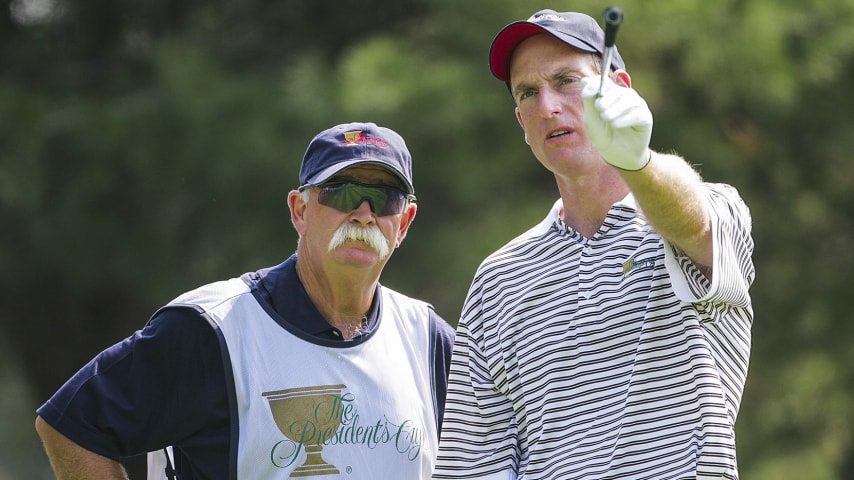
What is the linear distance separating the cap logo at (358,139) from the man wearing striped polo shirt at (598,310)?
509 mm

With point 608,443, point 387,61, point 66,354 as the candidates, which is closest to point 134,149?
point 387,61

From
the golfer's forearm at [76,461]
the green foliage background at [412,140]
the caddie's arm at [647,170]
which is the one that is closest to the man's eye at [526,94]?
the caddie's arm at [647,170]

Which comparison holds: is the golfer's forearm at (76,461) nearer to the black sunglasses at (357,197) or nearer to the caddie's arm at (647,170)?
the black sunglasses at (357,197)

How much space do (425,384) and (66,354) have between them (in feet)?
22.5

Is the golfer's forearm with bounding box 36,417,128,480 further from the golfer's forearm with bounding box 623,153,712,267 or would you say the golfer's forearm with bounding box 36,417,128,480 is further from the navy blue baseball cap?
the golfer's forearm with bounding box 623,153,712,267

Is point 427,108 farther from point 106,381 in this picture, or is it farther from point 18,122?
point 106,381

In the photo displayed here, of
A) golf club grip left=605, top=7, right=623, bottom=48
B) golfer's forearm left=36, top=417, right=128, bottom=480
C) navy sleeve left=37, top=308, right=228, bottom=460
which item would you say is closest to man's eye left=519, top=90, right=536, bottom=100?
golf club grip left=605, top=7, right=623, bottom=48

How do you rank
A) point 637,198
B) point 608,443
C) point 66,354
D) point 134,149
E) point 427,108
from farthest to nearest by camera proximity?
1. point 66,354
2. point 134,149
3. point 427,108
4. point 608,443
5. point 637,198

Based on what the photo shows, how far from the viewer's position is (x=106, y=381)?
3.18m

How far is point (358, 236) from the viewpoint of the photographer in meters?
3.42

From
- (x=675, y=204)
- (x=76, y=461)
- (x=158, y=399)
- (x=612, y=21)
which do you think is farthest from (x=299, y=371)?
(x=612, y=21)

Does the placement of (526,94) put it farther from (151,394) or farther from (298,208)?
(151,394)

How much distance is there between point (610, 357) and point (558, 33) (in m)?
0.81

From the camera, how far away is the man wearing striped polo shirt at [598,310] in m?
2.53
